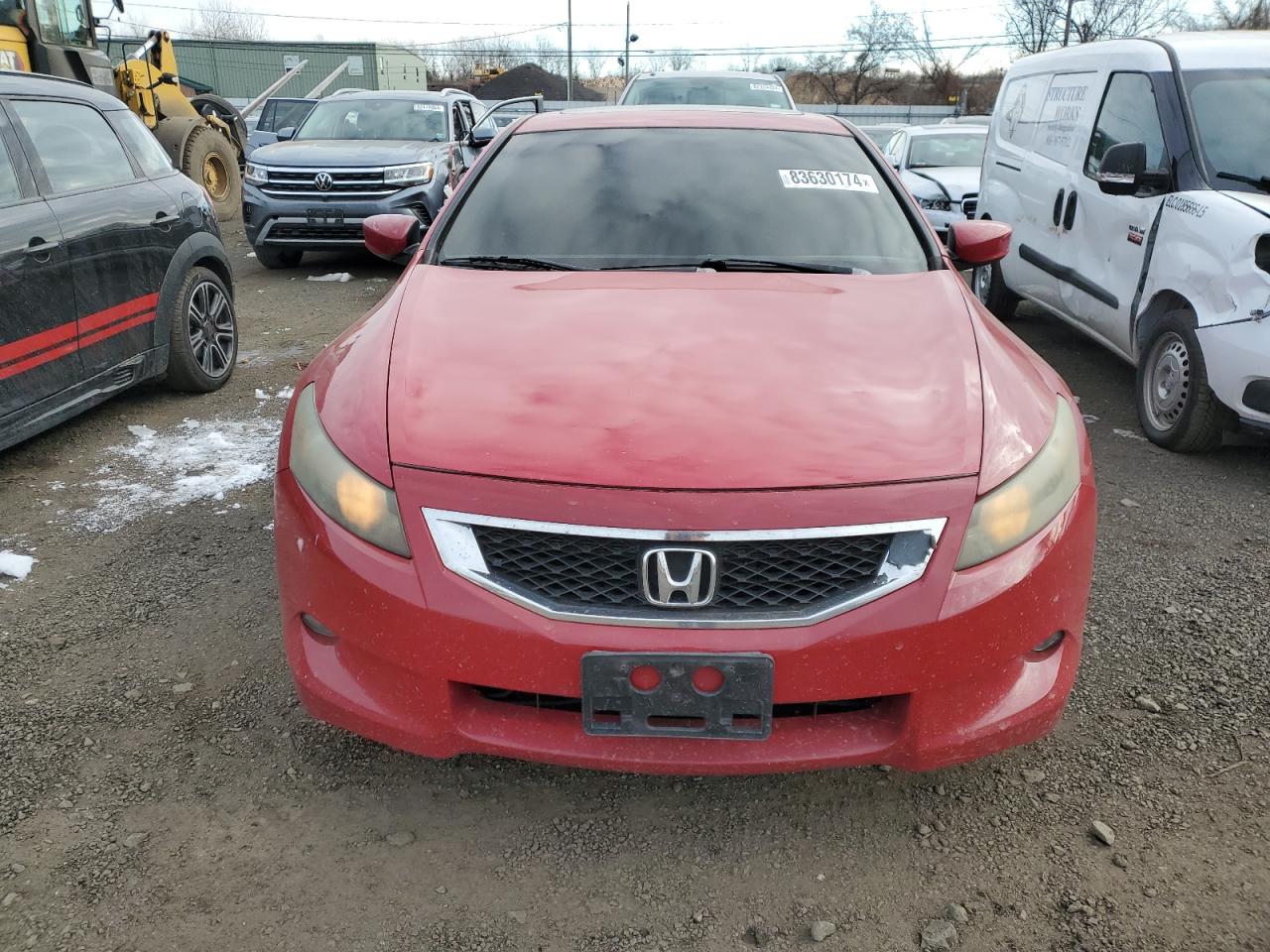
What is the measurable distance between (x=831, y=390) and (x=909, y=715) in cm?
70

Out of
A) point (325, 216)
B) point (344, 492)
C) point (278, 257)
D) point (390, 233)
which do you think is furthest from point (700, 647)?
point (278, 257)

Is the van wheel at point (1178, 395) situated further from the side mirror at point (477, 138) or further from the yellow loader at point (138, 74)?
the yellow loader at point (138, 74)

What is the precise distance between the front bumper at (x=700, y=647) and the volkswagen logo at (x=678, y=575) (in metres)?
0.06

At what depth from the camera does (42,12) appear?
923 centimetres

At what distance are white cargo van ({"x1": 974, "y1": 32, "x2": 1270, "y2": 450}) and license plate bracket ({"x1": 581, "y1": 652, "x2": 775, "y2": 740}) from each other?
127 inches

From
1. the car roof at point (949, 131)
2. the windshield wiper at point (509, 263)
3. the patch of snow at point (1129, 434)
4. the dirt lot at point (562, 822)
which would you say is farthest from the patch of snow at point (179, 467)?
the car roof at point (949, 131)

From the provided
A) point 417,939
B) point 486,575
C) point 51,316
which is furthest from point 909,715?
point 51,316

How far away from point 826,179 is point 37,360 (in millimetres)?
3120

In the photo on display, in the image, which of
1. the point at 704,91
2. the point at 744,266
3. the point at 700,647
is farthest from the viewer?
the point at 704,91

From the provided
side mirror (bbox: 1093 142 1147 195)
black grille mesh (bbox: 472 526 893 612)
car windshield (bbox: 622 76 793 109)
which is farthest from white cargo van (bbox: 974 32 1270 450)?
car windshield (bbox: 622 76 793 109)

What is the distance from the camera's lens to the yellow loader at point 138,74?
901 centimetres

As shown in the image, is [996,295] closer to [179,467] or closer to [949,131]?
[949,131]

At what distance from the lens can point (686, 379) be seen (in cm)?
219

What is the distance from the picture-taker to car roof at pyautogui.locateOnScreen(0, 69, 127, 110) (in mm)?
4219
